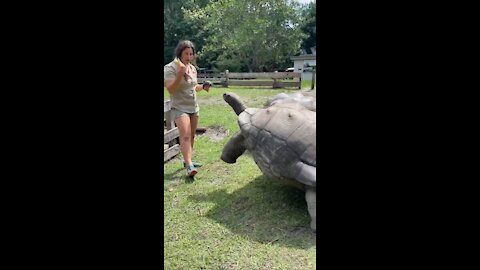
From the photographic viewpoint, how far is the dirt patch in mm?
5880

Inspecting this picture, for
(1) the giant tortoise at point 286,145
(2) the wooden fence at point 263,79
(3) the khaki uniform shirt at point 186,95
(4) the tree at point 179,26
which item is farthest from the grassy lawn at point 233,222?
(4) the tree at point 179,26

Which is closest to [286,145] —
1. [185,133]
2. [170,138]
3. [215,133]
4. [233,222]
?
[233,222]

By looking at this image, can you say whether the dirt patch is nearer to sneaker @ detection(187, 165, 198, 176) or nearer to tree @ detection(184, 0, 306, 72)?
sneaker @ detection(187, 165, 198, 176)

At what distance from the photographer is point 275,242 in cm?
254

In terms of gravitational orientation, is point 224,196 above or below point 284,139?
below

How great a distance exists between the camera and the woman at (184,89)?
3.61 metres

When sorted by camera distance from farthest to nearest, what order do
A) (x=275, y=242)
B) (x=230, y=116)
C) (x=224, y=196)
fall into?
(x=230, y=116) → (x=224, y=196) → (x=275, y=242)

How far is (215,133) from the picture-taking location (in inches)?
242

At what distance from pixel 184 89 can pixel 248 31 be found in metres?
22.1

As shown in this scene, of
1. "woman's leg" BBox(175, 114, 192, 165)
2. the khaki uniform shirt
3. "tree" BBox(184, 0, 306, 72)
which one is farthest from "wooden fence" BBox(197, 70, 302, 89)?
"woman's leg" BBox(175, 114, 192, 165)

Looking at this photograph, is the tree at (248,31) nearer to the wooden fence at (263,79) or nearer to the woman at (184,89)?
the wooden fence at (263,79)
